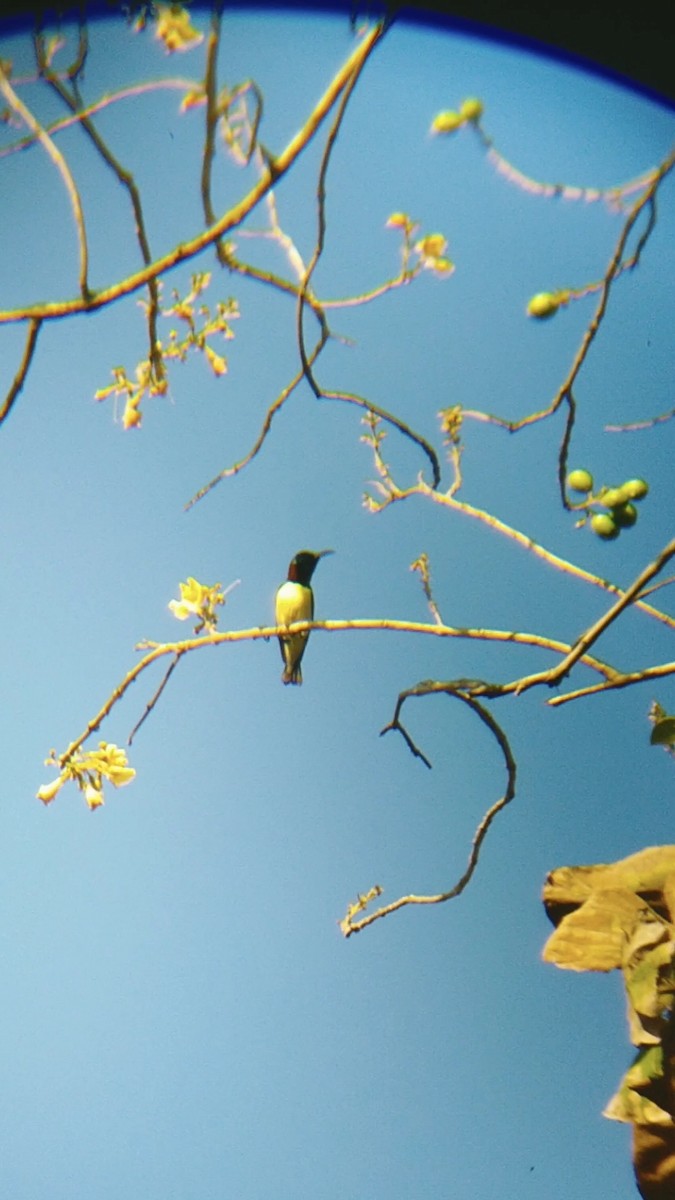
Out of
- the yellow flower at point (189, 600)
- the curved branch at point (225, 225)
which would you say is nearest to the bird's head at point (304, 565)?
the yellow flower at point (189, 600)

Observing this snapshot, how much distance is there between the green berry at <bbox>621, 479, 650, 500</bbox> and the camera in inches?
59.5

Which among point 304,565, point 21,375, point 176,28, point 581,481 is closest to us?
point 21,375

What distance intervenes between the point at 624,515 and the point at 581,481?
0.10 m

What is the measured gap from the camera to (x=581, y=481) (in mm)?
1542

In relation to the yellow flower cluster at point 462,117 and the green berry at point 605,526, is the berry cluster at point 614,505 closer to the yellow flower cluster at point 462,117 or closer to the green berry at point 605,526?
the green berry at point 605,526

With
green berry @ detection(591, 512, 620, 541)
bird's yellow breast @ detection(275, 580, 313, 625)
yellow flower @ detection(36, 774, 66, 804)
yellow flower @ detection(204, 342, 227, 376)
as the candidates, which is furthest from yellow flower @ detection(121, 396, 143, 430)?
green berry @ detection(591, 512, 620, 541)

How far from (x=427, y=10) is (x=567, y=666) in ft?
3.41

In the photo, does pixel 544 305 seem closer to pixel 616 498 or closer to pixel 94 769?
pixel 616 498

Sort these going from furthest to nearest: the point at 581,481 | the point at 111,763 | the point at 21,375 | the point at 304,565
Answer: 1. the point at 304,565
2. the point at 581,481
3. the point at 111,763
4. the point at 21,375

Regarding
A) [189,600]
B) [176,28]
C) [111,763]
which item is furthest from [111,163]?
[111,763]

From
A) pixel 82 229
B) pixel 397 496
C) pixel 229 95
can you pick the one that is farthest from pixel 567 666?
pixel 229 95

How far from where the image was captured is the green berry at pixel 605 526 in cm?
151

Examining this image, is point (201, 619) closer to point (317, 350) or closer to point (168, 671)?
point (168, 671)

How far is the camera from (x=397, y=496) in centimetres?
167
